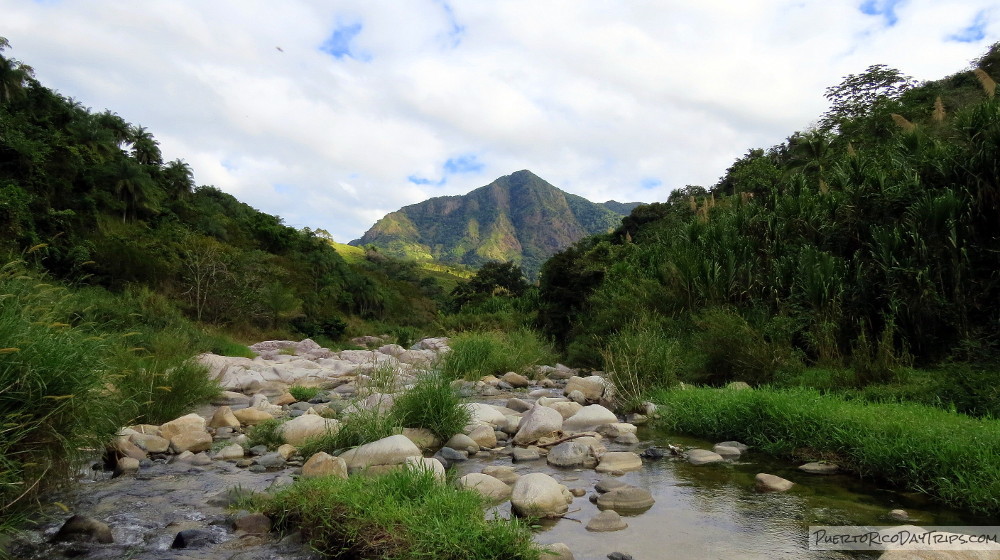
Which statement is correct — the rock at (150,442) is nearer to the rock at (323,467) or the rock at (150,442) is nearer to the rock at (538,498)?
the rock at (323,467)

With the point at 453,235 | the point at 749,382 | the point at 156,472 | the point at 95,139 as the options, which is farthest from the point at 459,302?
the point at 453,235

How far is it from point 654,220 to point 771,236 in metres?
18.8

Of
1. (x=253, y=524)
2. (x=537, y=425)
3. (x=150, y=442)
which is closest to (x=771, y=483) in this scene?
(x=537, y=425)

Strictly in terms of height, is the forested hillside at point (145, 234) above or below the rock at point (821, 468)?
above

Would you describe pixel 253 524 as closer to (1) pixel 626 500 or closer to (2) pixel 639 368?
(1) pixel 626 500

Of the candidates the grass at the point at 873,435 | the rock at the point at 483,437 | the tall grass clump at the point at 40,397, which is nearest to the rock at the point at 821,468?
the grass at the point at 873,435

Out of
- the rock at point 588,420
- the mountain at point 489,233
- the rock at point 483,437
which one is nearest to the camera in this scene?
the rock at point 483,437

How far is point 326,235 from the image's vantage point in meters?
42.6

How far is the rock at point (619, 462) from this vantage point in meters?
5.61

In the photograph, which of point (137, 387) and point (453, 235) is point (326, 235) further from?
point (453, 235)

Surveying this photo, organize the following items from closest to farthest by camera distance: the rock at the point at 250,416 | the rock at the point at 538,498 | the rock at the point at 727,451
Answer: the rock at the point at 538,498 < the rock at the point at 727,451 < the rock at the point at 250,416

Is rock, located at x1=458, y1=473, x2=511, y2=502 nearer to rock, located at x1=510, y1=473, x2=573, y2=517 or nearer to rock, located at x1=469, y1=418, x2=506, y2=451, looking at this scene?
rock, located at x1=510, y1=473, x2=573, y2=517

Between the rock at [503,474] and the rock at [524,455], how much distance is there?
2.75 feet

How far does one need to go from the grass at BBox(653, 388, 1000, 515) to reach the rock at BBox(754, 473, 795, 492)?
78 centimetres
